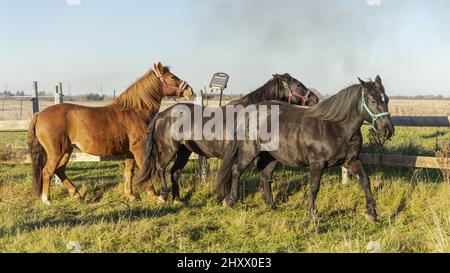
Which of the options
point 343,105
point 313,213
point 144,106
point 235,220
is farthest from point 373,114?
point 144,106

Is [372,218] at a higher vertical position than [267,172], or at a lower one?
lower

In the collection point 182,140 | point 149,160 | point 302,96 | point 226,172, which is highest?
point 302,96

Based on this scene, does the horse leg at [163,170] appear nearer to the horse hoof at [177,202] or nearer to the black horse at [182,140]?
the black horse at [182,140]

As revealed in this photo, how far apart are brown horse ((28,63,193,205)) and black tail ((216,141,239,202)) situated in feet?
4.90

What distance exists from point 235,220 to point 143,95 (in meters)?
3.07

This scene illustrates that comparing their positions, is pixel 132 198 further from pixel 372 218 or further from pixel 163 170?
pixel 372 218

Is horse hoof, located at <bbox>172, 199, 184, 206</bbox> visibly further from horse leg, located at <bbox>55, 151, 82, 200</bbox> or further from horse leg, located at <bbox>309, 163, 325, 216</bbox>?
→ horse leg, located at <bbox>309, 163, 325, 216</bbox>

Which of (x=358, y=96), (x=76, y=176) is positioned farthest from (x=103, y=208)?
(x=358, y=96)

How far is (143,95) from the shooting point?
7359 millimetres

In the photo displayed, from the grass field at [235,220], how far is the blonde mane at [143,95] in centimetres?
146

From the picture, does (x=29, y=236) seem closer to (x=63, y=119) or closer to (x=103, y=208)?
(x=103, y=208)

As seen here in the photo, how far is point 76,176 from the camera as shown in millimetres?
9258

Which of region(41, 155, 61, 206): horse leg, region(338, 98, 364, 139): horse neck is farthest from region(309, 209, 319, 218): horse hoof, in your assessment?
region(41, 155, 61, 206): horse leg
